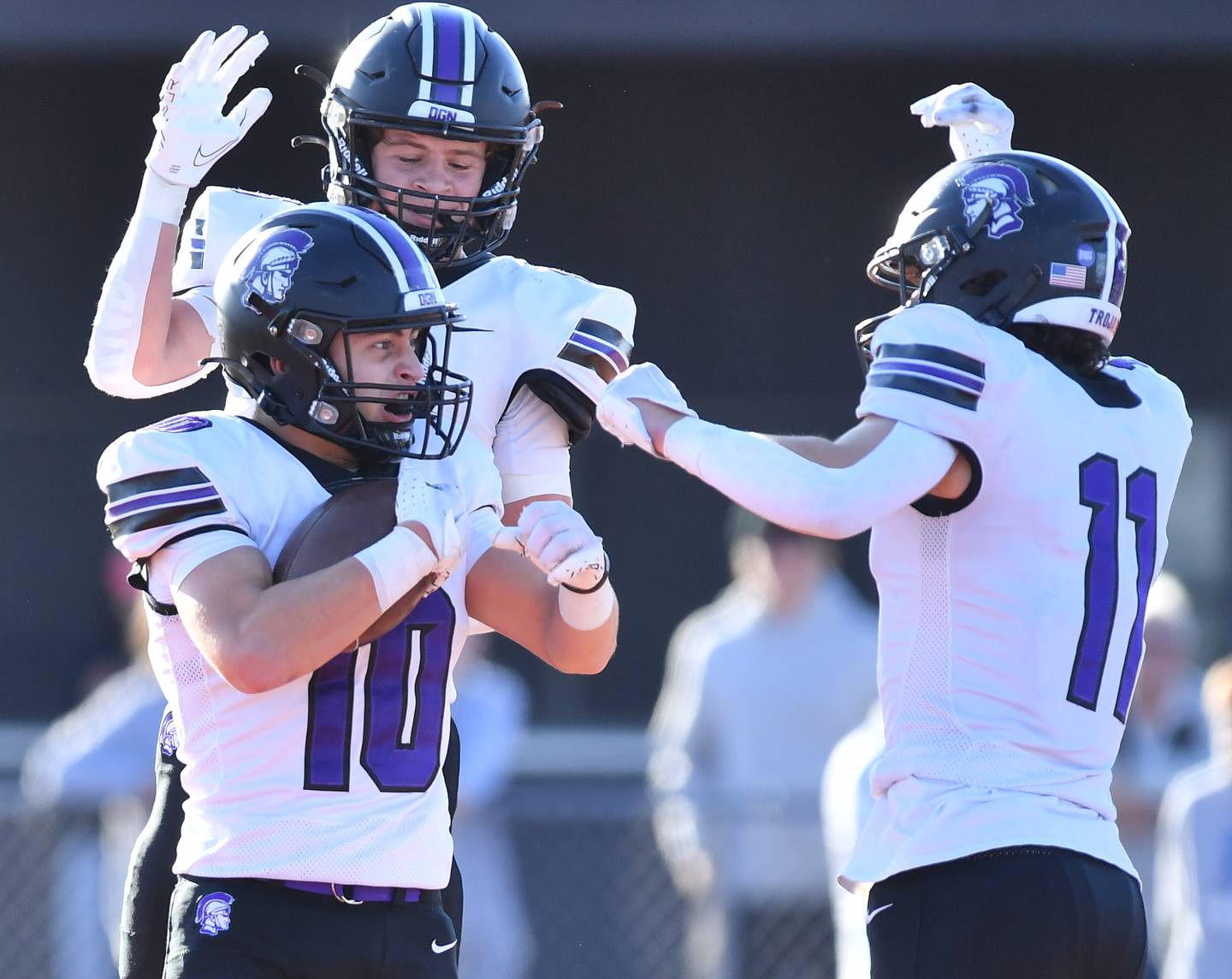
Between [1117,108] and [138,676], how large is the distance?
5.65 meters

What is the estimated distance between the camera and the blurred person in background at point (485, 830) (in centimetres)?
654

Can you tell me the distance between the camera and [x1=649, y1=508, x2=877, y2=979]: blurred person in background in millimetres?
6480

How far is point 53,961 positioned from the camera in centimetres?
688

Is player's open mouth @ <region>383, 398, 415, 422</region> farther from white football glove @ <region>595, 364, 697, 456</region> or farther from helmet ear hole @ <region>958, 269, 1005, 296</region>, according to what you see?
helmet ear hole @ <region>958, 269, 1005, 296</region>

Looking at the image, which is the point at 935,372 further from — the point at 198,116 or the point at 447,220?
the point at 198,116

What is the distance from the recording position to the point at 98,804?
6609 mm

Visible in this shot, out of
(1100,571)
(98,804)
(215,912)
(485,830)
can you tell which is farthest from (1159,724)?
(215,912)

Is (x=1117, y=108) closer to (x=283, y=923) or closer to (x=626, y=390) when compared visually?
(x=626, y=390)

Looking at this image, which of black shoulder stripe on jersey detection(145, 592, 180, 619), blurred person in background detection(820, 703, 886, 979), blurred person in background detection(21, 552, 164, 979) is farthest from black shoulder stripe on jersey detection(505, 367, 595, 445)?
blurred person in background detection(21, 552, 164, 979)

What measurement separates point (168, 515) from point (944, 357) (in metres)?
1.16

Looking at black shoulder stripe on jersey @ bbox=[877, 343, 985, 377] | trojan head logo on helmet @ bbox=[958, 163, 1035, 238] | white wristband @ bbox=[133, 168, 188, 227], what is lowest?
black shoulder stripe on jersey @ bbox=[877, 343, 985, 377]

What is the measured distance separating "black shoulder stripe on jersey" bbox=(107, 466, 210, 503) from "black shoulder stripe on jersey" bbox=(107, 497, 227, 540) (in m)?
0.03

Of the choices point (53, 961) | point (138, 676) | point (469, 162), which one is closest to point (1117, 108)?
point (138, 676)

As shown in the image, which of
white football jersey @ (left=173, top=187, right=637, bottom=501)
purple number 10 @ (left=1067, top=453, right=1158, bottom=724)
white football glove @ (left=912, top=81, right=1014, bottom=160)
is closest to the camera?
purple number 10 @ (left=1067, top=453, right=1158, bottom=724)
